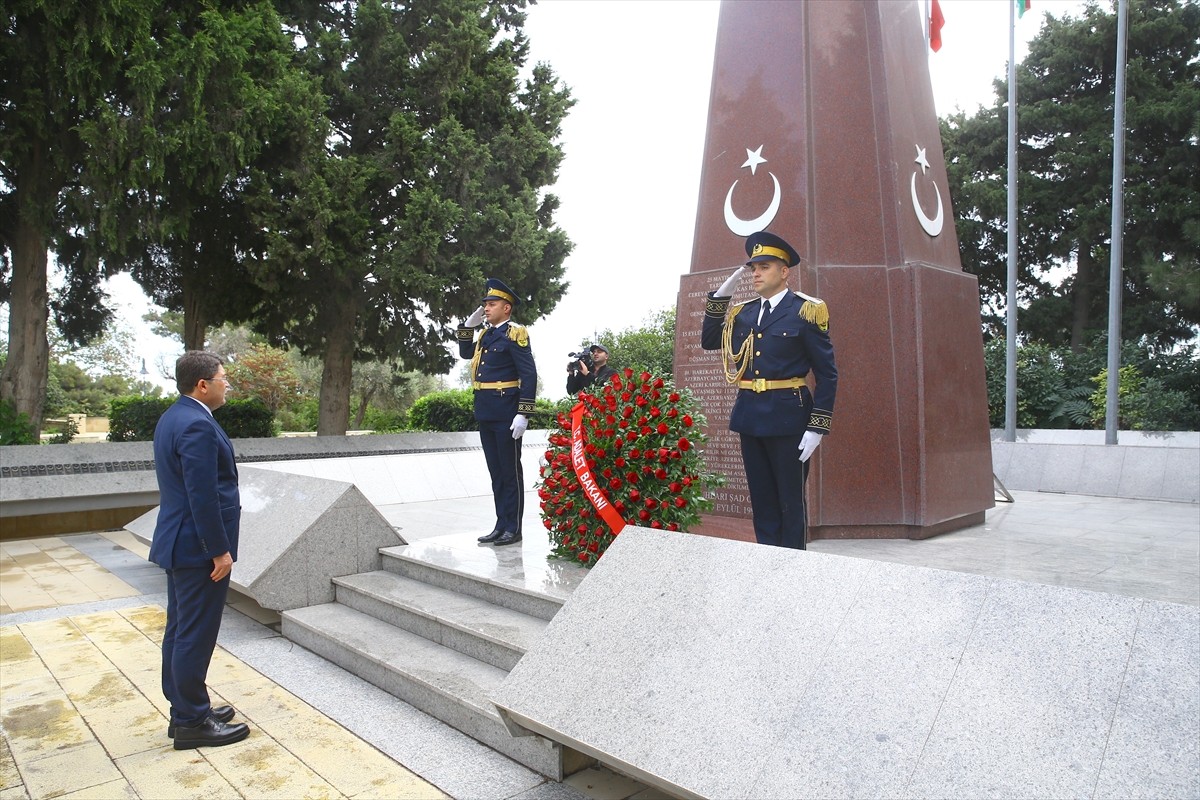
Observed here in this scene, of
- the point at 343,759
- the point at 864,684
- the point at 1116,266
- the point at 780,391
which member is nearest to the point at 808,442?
the point at 780,391

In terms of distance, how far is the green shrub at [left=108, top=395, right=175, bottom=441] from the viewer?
1184cm

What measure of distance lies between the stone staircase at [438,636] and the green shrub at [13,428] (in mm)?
7530

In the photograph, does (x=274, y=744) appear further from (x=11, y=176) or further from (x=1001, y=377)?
(x=1001, y=377)

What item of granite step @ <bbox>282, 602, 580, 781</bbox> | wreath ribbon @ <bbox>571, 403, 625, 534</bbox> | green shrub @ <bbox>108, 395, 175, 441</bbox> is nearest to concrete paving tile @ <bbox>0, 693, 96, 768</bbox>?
granite step @ <bbox>282, 602, 580, 781</bbox>

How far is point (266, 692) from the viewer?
384cm

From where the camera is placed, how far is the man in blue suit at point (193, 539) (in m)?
3.11

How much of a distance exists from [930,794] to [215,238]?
13.7 meters

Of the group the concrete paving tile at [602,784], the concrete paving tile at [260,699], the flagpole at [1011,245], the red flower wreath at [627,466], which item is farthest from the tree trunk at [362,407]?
the concrete paving tile at [602,784]

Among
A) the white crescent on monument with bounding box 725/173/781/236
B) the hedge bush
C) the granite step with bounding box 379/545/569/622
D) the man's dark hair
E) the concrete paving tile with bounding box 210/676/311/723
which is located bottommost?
the concrete paving tile with bounding box 210/676/311/723

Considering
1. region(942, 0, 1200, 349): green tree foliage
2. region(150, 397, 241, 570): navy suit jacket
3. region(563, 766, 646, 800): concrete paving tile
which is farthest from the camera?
region(942, 0, 1200, 349): green tree foliage

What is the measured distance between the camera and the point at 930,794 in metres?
1.81

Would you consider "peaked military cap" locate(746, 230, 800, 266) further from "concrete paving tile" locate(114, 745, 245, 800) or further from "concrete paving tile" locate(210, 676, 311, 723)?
"concrete paving tile" locate(114, 745, 245, 800)

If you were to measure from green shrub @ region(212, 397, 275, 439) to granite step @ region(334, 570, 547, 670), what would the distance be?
956cm

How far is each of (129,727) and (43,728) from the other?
36 centimetres
